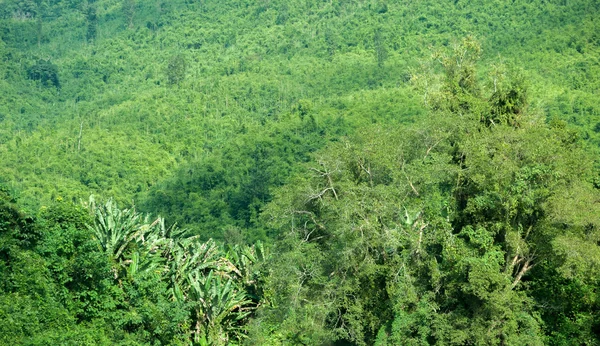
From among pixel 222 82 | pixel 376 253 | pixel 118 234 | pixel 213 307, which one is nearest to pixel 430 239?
Answer: pixel 376 253

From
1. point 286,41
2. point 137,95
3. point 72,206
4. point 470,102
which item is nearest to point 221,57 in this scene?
point 286,41

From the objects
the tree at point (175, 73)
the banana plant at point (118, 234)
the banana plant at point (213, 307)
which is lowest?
the tree at point (175, 73)

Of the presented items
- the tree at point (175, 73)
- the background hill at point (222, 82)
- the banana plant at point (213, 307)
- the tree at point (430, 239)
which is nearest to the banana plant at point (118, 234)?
the banana plant at point (213, 307)

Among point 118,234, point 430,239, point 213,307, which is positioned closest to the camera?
point 430,239

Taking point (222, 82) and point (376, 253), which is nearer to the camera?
point (376, 253)

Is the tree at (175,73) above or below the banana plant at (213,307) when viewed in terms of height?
below

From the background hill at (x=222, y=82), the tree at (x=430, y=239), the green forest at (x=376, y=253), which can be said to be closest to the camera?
the green forest at (x=376, y=253)

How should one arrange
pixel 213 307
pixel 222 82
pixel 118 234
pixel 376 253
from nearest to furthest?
pixel 213 307, pixel 376 253, pixel 118 234, pixel 222 82

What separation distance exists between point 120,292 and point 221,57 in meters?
93.9

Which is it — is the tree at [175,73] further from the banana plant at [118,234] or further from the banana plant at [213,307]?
the banana plant at [213,307]

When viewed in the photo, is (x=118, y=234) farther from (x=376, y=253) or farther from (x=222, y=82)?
(x=222, y=82)

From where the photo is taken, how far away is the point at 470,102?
36.3 m

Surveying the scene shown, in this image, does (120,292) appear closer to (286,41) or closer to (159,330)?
(159,330)

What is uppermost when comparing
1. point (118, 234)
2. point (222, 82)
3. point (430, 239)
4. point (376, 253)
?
point (118, 234)
